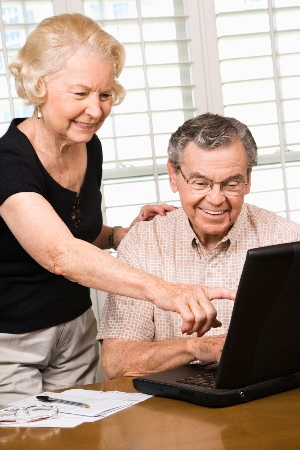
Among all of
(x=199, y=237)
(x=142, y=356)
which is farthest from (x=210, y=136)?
(x=142, y=356)

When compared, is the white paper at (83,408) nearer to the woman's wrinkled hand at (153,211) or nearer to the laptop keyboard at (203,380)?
the laptop keyboard at (203,380)

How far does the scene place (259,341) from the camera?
1596 millimetres

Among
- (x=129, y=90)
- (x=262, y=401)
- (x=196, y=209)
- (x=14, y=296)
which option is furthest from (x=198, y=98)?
(x=262, y=401)

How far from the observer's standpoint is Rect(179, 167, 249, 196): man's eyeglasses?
2.24m

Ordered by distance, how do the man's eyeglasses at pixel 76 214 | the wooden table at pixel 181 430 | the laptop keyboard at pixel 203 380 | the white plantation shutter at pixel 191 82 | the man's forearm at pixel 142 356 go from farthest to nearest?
1. the white plantation shutter at pixel 191 82
2. the man's eyeglasses at pixel 76 214
3. the man's forearm at pixel 142 356
4. the laptop keyboard at pixel 203 380
5. the wooden table at pixel 181 430

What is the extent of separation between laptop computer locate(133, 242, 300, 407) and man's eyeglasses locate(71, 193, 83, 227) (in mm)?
699

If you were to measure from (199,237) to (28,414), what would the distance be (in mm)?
854

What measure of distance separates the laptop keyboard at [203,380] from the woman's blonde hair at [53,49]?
2.88 ft

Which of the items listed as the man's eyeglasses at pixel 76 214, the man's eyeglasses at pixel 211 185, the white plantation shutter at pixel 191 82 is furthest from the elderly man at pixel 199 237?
the white plantation shutter at pixel 191 82

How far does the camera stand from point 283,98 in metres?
3.44

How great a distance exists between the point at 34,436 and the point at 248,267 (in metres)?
0.53

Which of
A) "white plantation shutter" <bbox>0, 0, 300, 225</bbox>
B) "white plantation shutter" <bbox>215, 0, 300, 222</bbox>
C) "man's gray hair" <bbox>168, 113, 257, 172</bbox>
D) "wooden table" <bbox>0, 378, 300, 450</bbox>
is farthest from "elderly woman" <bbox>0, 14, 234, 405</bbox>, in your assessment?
"white plantation shutter" <bbox>215, 0, 300, 222</bbox>

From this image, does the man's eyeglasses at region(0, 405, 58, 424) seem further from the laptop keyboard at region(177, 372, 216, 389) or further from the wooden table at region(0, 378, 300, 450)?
the laptop keyboard at region(177, 372, 216, 389)

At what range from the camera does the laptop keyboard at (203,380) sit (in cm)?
172
